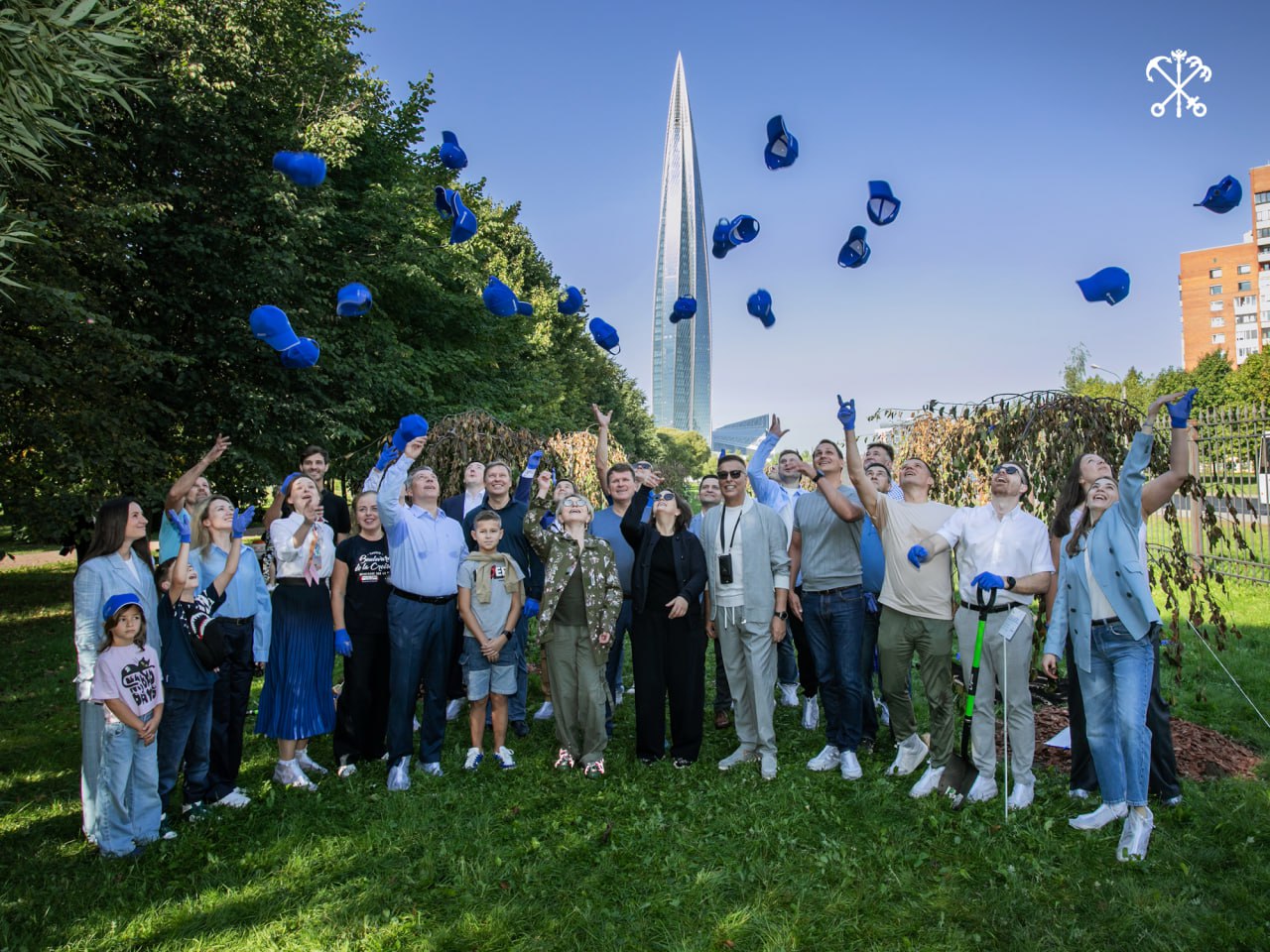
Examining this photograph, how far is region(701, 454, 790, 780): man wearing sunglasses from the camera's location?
4832 mm

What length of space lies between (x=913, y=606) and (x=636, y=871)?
6.83 ft

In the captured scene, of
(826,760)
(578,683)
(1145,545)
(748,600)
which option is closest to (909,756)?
(826,760)

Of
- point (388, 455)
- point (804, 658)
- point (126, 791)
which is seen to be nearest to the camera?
point (126, 791)

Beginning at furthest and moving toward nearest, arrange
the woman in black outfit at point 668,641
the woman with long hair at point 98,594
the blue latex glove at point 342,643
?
the woman in black outfit at point 668,641 < the blue latex glove at point 342,643 < the woman with long hair at point 98,594

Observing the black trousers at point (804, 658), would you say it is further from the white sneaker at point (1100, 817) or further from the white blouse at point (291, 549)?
the white blouse at point (291, 549)

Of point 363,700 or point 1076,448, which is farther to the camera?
point 1076,448

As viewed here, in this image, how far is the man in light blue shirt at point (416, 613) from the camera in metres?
4.73

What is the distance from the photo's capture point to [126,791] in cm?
379

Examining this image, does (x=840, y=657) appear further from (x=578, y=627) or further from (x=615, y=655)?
(x=615, y=655)

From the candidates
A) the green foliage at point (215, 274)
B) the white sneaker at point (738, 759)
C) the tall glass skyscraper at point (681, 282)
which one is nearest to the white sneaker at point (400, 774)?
the white sneaker at point (738, 759)

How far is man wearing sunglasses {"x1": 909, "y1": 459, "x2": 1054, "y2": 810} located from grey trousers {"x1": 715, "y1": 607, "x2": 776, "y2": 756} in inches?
43.6

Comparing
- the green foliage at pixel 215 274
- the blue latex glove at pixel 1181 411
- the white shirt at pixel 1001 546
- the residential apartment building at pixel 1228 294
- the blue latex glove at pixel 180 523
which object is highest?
the residential apartment building at pixel 1228 294

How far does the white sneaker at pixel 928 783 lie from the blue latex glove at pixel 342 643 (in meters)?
3.45

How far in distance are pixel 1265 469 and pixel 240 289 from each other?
14438mm
